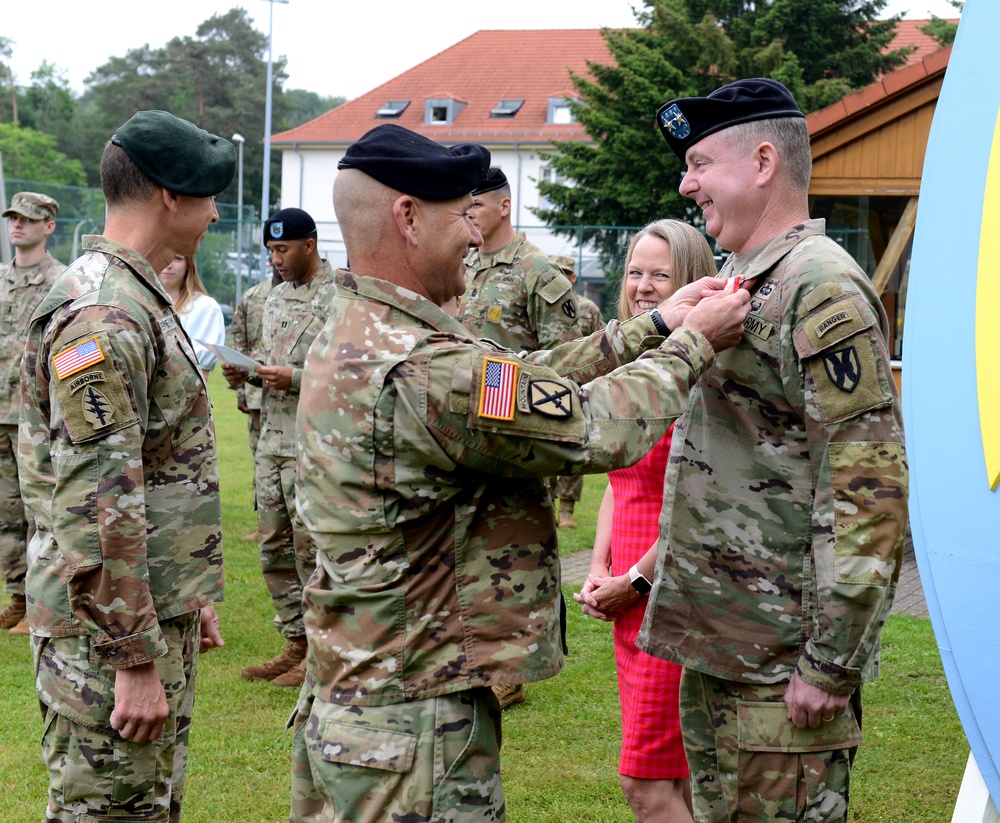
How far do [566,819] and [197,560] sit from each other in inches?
81.8

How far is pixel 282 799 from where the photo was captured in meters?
4.58

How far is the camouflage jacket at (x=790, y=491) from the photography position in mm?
2436

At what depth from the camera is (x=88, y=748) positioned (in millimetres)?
2885

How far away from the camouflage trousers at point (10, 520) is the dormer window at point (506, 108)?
4116cm

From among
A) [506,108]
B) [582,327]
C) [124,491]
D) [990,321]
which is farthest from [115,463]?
[506,108]

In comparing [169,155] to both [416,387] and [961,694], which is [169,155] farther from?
[961,694]

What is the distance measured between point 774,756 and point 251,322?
660 centimetres

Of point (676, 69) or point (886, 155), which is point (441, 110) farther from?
point (886, 155)

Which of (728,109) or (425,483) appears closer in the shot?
(425,483)

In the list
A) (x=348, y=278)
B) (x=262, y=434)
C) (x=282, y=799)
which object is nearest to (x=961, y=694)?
(x=348, y=278)

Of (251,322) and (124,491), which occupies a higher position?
(124,491)

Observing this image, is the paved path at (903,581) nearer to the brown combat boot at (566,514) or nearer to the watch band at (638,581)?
the brown combat boot at (566,514)

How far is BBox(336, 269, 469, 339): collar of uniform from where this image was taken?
240 centimetres

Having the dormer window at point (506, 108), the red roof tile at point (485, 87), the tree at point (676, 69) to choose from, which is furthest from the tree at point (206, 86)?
the tree at point (676, 69)
